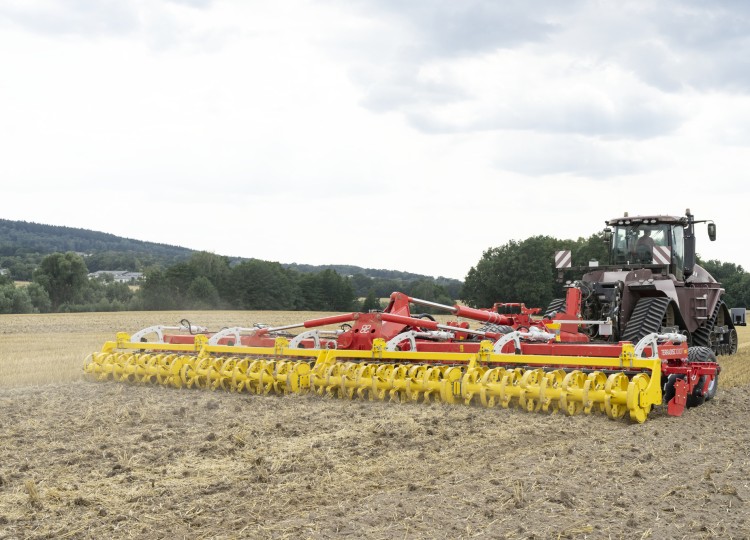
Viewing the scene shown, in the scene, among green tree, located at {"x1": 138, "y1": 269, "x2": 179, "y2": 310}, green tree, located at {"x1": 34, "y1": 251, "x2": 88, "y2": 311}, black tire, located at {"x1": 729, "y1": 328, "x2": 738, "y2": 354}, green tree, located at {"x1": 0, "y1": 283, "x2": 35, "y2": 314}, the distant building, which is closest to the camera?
black tire, located at {"x1": 729, "y1": 328, "x2": 738, "y2": 354}

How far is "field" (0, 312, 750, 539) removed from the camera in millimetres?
4234

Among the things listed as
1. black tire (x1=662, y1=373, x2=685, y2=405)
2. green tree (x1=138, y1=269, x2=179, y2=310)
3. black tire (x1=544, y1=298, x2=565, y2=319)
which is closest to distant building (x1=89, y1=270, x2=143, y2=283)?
green tree (x1=138, y1=269, x2=179, y2=310)

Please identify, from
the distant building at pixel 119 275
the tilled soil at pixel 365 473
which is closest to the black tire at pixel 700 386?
the tilled soil at pixel 365 473

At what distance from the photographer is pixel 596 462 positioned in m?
5.50

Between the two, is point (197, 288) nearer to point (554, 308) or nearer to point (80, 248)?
point (554, 308)

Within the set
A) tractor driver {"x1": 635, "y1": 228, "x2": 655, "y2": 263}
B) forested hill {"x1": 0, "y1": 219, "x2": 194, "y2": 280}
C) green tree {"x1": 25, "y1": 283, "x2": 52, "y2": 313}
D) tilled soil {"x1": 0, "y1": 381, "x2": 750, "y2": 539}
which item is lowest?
tilled soil {"x1": 0, "y1": 381, "x2": 750, "y2": 539}

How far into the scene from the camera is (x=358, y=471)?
5.33 metres

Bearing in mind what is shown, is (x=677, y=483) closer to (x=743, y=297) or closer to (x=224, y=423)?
(x=224, y=423)

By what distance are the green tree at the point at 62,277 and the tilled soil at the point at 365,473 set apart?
42.1 meters

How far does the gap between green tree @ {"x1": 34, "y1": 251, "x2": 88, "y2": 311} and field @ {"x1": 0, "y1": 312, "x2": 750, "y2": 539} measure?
41667 mm

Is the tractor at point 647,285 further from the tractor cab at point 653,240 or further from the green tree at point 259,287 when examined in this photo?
the green tree at point 259,287

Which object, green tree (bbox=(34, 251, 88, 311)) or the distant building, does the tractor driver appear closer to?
green tree (bbox=(34, 251, 88, 311))

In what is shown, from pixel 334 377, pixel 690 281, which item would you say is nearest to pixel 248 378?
pixel 334 377

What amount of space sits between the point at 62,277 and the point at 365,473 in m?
45.9
